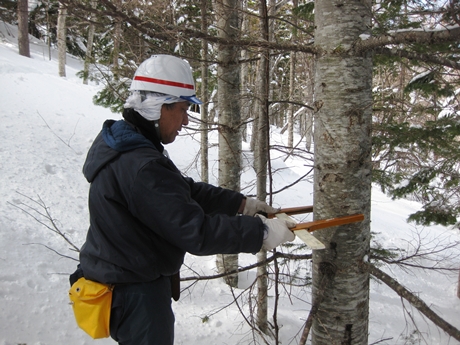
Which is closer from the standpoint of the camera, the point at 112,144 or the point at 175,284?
the point at 112,144

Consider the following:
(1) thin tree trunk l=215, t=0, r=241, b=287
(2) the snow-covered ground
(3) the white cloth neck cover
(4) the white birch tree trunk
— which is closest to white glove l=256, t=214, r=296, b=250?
(4) the white birch tree trunk

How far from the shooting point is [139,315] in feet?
6.74

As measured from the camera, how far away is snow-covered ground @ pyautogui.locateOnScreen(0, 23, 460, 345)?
446cm

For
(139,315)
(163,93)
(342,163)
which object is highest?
(163,93)

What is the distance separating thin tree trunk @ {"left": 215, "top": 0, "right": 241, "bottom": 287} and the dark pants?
2841 mm

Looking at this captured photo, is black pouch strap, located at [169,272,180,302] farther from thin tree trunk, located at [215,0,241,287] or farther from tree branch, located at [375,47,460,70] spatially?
thin tree trunk, located at [215,0,241,287]

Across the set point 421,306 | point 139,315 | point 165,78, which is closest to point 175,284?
point 139,315

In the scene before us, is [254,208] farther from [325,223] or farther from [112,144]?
[112,144]

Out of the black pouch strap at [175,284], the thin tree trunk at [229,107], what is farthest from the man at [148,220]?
the thin tree trunk at [229,107]

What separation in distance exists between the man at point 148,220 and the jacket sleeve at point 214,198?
0.53 m

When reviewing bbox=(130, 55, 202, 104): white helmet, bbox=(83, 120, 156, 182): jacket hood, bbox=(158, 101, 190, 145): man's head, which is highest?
bbox=(130, 55, 202, 104): white helmet

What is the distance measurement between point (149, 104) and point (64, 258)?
14.4ft

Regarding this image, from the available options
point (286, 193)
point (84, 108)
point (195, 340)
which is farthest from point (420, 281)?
point (84, 108)

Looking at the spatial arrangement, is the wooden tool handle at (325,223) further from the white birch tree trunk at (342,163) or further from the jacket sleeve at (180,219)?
the jacket sleeve at (180,219)
